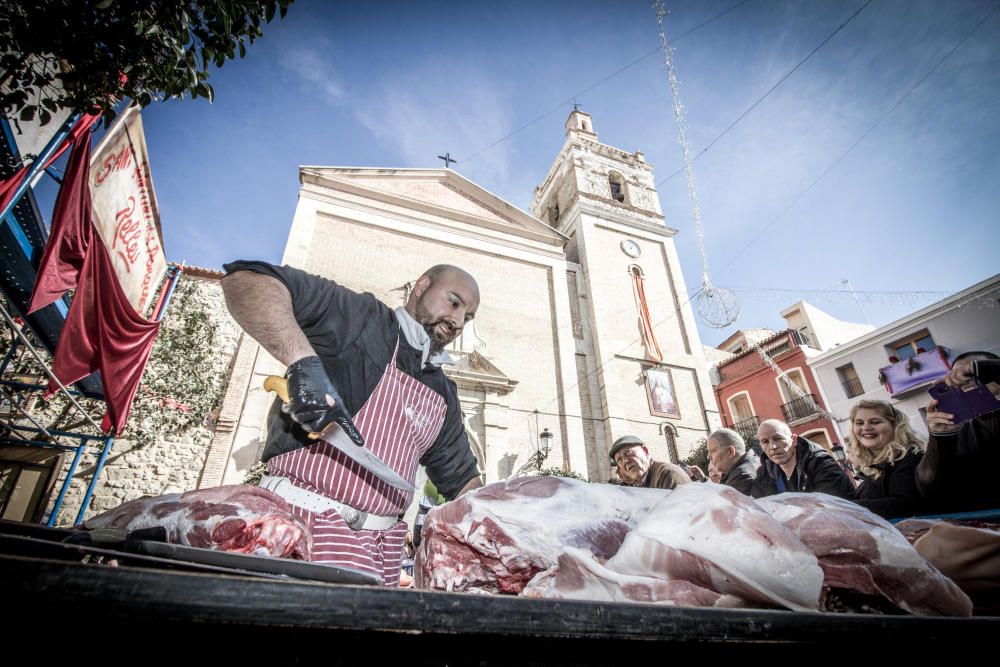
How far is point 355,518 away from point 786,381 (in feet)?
73.5

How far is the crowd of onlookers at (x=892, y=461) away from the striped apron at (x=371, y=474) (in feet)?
9.01

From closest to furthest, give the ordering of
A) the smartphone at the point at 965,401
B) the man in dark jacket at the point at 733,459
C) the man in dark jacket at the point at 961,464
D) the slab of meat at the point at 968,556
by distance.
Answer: the slab of meat at the point at 968,556 < the man in dark jacket at the point at 961,464 < the smartphone at the point at 965,401 < the man in dark jacket at the point at 733,459

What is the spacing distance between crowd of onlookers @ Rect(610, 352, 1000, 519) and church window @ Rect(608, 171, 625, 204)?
1677cm

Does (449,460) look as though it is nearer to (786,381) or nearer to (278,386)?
(278,386)

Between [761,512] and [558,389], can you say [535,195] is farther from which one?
[761,512]

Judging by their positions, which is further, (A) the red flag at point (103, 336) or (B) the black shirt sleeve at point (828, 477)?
(A) the red flag at point (103, 336)

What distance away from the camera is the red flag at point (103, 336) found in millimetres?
3842

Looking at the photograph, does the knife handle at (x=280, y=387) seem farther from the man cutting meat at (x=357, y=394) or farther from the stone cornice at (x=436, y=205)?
the stone cornice at (x=436, y=205)

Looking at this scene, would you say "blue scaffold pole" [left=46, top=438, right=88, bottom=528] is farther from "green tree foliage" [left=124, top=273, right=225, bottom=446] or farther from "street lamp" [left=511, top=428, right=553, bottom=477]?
"street lamp" [left=511, top=428, right=553, bottom=477]

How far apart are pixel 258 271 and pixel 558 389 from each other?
38.4ft

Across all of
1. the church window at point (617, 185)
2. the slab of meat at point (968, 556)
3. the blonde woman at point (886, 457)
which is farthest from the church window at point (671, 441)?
the slab of meat at point (968, 556)

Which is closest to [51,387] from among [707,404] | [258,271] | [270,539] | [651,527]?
[258,271]

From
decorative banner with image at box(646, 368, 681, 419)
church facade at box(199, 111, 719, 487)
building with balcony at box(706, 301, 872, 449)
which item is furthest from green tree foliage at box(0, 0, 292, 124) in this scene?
building with balcony at box(706, 301, 872, 449)

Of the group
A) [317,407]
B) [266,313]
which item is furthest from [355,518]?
[266,313]
